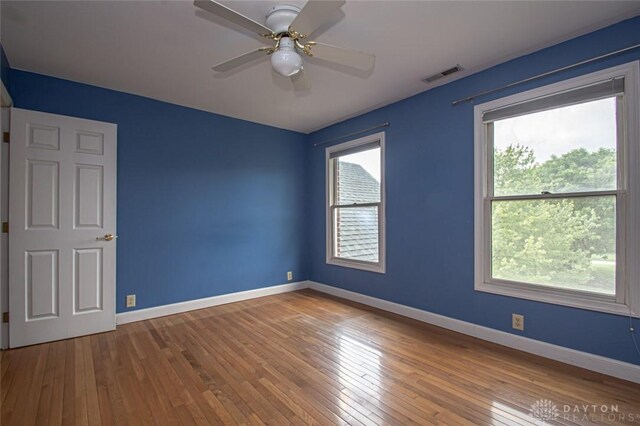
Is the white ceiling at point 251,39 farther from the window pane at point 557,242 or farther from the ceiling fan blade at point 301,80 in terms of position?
the window pane at point 557,242

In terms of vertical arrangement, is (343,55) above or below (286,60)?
above

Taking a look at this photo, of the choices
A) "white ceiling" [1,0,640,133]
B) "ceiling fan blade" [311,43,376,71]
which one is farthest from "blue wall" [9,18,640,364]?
"ceiling fan blade" [311,43,376,71]

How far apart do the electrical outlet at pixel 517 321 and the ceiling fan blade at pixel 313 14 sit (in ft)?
9.29

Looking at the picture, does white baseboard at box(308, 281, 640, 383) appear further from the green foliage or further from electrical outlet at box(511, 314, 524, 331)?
the green foliage

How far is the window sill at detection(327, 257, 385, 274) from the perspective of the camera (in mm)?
3910

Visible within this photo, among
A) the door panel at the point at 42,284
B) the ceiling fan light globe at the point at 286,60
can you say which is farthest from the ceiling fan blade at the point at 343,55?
the door panel at the point at 42,284

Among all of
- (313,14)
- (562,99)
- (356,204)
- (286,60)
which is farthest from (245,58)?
(356,204)

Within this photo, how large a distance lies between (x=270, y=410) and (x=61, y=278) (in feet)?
8.37

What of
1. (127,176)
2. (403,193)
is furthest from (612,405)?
(127,176)

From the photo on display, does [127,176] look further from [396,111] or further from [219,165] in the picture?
[396,111]

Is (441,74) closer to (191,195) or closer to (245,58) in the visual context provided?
(245,58)

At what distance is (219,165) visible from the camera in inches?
163

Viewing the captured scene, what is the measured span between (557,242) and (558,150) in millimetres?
779

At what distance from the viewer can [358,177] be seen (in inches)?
173
